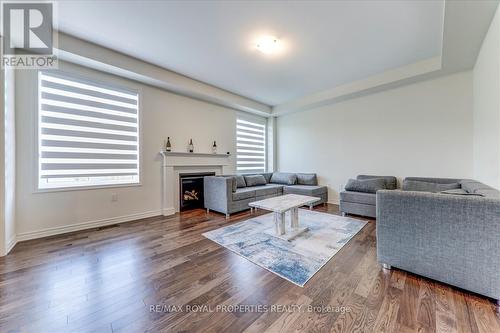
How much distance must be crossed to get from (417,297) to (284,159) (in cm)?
479

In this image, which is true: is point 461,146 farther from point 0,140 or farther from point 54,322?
point 0,140

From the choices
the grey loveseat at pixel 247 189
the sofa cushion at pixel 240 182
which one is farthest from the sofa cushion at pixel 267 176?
the sofa cushion at pixel 240 182

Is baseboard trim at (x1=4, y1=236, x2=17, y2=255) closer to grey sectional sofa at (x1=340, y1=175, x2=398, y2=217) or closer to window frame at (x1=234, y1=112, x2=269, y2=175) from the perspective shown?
window frame at (x1=234, y1=112, x2=269, y2=175)

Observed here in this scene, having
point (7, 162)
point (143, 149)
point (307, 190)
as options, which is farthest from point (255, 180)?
point (7, 162)

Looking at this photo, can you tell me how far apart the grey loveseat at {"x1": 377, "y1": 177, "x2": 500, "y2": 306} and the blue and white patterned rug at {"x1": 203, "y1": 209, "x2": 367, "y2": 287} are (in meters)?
0.67

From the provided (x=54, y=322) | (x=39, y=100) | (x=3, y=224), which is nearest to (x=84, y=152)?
(x=39, y=100)

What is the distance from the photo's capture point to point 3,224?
7.48 ft

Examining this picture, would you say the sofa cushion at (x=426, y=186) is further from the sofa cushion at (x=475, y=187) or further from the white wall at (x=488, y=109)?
the sofa cushion at (x=475, y=187)

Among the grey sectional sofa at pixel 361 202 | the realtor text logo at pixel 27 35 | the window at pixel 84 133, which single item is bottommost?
the grey sectional sofa at pixel 361 202

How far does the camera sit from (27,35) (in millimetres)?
2539

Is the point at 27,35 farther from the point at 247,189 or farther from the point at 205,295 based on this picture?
the point at 247,189

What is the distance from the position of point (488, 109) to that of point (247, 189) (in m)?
3.82

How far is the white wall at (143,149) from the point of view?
2.74 m

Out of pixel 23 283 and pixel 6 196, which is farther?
pixel 6 196
